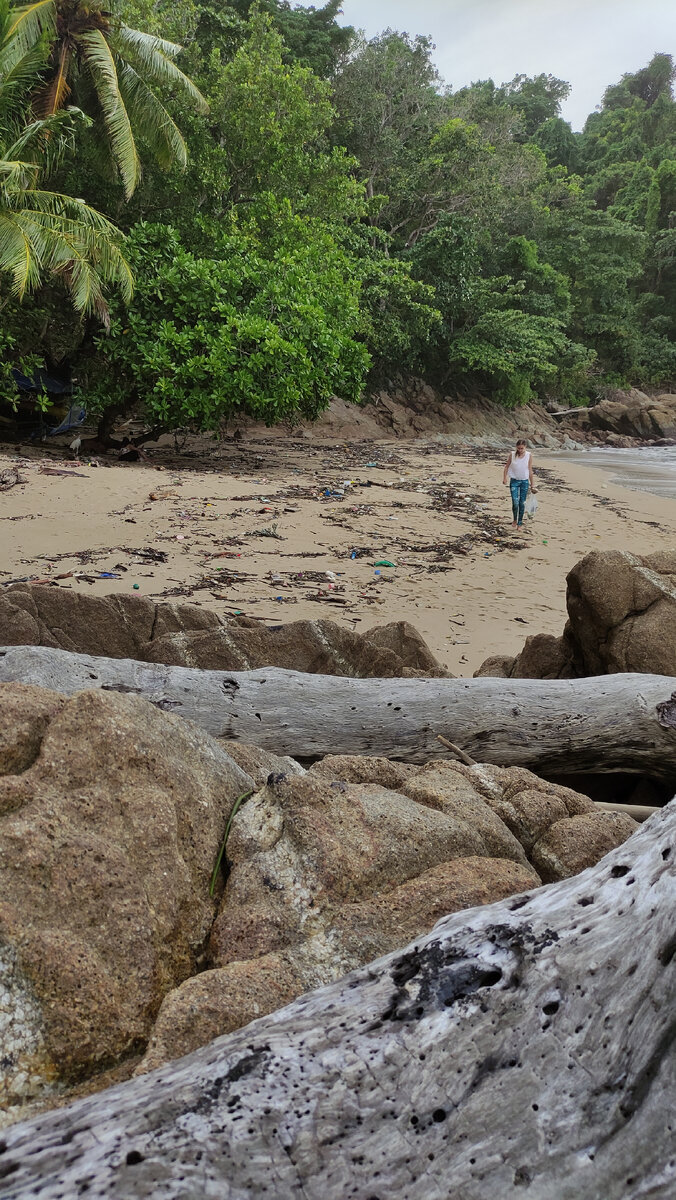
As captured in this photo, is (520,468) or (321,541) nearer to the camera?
(321,541)

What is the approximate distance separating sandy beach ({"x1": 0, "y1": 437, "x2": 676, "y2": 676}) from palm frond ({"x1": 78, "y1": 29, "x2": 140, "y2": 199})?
5453 millimetres

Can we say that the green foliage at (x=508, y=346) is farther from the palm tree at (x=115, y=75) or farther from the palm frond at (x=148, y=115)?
the palm frond at (x=148, y=115)

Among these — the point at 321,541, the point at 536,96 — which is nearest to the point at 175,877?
the point at 321,541

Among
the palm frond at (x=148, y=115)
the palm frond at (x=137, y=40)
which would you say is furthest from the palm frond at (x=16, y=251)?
the palm frond at (x=137, y=40)

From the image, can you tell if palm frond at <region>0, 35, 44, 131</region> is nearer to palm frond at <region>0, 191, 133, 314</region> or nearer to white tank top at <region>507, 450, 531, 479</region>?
palm frond at <region>0, 191, 133, 314</region>

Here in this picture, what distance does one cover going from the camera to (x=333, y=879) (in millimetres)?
2047

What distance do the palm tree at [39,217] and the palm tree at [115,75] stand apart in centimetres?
49

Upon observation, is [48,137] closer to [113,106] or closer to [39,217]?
[113,106]

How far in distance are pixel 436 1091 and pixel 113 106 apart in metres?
16.5

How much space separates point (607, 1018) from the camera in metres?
1.42

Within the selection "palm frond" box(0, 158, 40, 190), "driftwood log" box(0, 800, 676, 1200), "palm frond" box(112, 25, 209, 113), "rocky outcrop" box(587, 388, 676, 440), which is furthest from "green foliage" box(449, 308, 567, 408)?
"driftwood log" box(0, 800, 676, 1200)

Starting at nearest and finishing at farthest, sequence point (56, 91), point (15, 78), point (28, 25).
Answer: point (28, 25) → point (15, 78) → point (56, 91)

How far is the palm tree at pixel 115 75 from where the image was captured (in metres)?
13.7

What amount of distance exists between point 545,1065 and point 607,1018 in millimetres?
150
